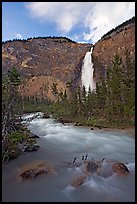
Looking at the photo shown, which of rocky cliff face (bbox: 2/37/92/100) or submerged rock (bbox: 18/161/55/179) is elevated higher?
rocky cliff face (bbox: 2/37/92/100)

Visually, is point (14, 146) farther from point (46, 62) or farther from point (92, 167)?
point (46, 62)

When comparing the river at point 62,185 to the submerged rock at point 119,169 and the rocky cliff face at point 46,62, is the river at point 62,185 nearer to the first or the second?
the submerged rock at point 119,169

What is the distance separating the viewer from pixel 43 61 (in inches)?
2975

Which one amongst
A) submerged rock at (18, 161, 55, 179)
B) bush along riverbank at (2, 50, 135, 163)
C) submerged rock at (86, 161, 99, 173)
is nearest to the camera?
submerged rock at (18, 161, 55, 179)

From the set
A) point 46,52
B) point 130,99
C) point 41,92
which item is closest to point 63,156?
point 130,99

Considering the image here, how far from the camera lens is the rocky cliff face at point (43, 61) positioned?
71875 mm

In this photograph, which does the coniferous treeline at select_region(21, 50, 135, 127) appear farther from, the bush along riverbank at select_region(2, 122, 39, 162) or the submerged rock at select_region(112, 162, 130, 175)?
the submerged rock at select_region(112, 162, 130, 175)

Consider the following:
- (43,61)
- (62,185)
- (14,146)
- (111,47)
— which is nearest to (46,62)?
(43,61)

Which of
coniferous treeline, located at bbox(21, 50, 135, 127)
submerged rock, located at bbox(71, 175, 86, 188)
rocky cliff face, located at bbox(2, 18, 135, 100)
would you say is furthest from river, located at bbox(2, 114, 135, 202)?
rocky cliff face, located at bbox(2, 18, 135, 100)

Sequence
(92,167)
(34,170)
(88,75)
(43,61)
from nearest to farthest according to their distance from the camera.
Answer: (34,170) < (92,167) < (88,75) < (43,61)

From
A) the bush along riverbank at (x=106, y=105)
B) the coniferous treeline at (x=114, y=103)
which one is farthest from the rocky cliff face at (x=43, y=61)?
the bush along riverbank at (x=106, y=105)

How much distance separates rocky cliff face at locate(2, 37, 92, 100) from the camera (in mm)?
71875

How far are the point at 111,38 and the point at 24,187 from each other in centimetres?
5689

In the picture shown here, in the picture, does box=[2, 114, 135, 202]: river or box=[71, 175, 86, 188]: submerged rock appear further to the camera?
box=[71, 175, 86, 188]: submerged rock
